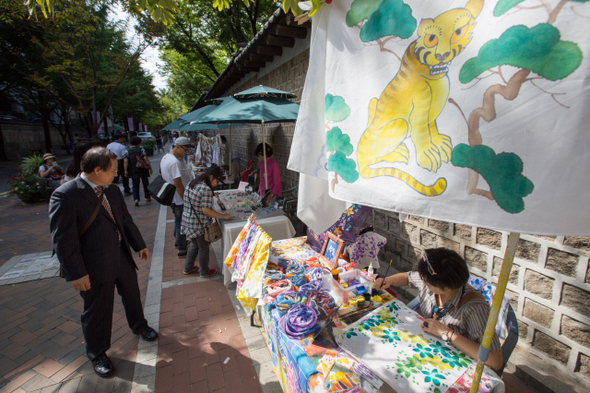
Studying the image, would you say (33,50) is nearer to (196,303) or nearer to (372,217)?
(196,303)

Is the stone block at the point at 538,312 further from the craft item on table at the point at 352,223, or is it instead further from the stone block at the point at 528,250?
the craft item on table at the point at 352,223

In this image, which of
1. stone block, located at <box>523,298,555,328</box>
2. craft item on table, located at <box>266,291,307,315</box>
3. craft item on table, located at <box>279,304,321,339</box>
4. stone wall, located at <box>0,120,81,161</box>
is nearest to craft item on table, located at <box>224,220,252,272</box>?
craft item on table, located at <box>266,291,307,315</box>

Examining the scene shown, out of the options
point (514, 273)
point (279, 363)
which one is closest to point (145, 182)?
point (279, 363)

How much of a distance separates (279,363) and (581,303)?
2.12 m

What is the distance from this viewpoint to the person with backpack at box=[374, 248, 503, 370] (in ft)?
5.66

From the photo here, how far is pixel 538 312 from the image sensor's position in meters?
2.20

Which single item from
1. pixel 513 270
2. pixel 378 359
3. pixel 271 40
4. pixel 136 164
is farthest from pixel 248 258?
pixel 136 164

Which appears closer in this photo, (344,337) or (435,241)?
(344,337)

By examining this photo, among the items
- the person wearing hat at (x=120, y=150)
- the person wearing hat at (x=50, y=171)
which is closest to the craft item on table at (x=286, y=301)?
the person wearing hat at (x=120, y=150)

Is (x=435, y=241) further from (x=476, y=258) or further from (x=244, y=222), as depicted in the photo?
(x=244, y=222)

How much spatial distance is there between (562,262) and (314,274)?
5.88ft

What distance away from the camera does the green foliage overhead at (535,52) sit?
2.09 feet

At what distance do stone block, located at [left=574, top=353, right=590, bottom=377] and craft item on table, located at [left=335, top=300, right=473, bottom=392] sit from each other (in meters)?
0.97

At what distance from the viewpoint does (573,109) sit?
0.64 meters
